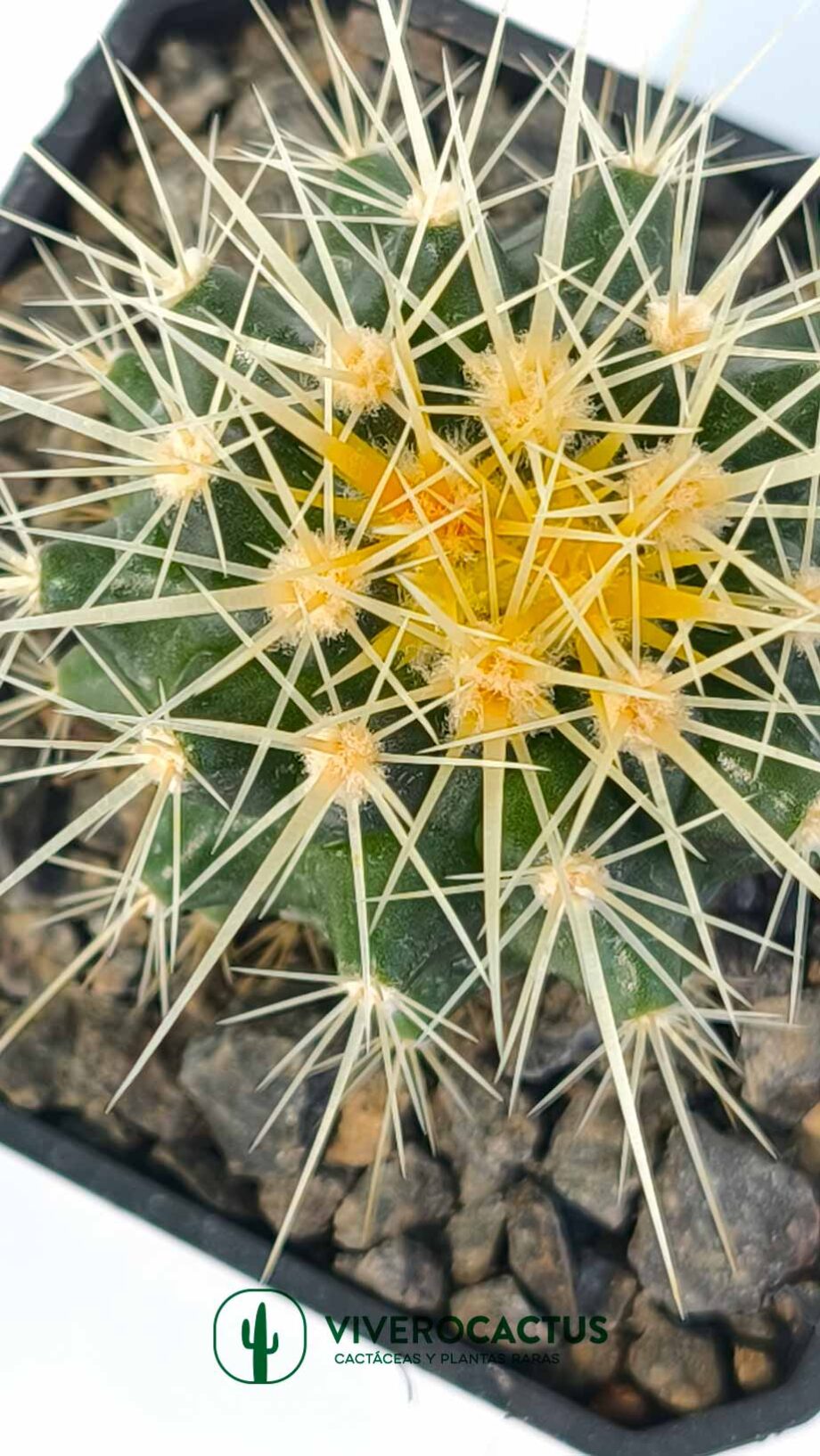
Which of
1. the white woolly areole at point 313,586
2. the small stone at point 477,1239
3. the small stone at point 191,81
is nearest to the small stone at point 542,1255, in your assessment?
the small stone at point 477,1239

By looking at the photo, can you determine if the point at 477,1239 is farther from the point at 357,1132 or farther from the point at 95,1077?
the point at 95,1077

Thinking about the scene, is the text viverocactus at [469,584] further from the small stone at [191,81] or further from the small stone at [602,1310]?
the small stone at [191,81]

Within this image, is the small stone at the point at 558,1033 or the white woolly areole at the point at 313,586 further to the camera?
the small stone at the point at 558,1033

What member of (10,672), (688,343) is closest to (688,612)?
(688,343)

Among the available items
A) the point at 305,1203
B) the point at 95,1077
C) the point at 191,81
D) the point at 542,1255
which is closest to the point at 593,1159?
the point at 542,1255

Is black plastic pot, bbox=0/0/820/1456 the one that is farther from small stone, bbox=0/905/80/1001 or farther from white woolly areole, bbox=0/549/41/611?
white woolly areole, bbox=0/549/41/611

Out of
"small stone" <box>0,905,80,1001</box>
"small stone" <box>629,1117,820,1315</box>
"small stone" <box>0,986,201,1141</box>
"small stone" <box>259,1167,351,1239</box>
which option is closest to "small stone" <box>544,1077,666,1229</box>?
"small stone" <box>629,1117,820,1315</box>
